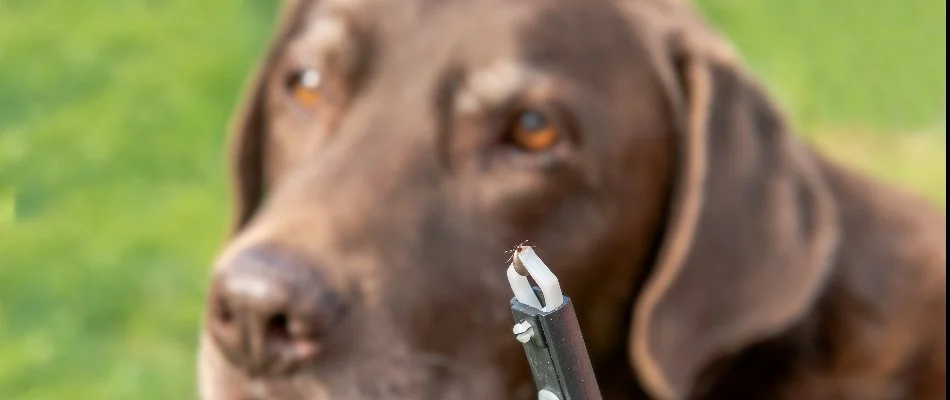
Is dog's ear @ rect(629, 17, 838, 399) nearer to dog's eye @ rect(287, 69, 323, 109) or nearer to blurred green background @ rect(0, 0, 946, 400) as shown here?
dog's eye @ rect(287, 69, 323, 109)

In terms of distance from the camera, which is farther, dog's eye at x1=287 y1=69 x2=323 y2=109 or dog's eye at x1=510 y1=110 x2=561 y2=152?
dog's eye at x1=287 y1=69 x2=323 y2=109

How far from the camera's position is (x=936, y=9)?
26.9 feet

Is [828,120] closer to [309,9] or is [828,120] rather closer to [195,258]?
[195,258]

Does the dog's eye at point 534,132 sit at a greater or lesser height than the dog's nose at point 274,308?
greater

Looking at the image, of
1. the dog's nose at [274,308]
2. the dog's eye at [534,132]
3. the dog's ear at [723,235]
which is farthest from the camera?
the dog's ear at [723,235]

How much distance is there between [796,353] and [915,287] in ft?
1.29

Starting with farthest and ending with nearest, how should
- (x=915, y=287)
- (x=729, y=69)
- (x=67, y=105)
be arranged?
1. (x=67, y=105)
2. (x=915, y=287)
3. (x=729, y=69)

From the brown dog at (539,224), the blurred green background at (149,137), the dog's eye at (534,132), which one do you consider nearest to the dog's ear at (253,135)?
the brown dog at (539,224)

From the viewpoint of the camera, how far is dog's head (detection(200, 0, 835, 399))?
2.50 metres

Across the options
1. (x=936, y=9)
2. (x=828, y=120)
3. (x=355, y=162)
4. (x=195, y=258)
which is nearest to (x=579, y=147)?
(x=355, y=162)

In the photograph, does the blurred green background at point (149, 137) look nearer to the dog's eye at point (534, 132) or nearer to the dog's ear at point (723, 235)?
the dog's eye at point (534, 132)

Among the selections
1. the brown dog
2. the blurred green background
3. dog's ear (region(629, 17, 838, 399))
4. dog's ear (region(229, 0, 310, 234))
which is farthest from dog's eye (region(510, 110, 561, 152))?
the blurred green background

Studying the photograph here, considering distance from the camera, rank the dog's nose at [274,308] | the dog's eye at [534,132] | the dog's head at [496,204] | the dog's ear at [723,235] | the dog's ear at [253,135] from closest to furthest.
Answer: the dog's nose at [274,308]
the dog's head at [496,204]
the dog's eye at [534,132]
the dog's ear at [723,235]
the dog's ear at [253,135]

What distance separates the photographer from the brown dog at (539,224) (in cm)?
252
